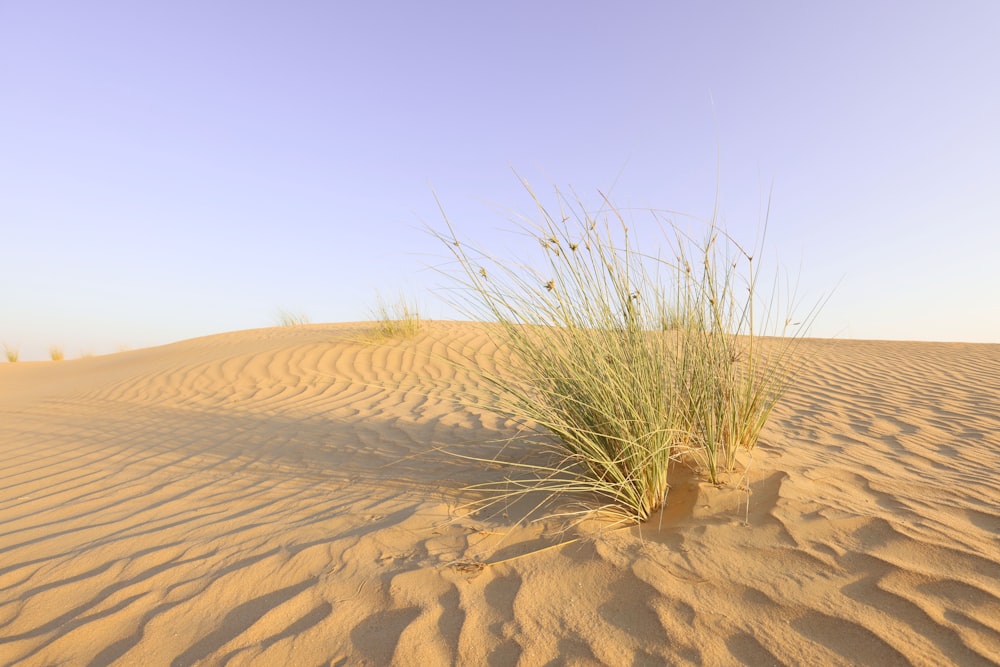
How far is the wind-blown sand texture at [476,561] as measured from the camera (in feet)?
5.31

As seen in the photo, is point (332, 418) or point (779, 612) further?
point (332, 418)

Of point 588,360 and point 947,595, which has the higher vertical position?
point 588,360

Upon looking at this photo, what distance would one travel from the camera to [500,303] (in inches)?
107

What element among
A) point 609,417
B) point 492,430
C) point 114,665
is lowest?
point 114,665

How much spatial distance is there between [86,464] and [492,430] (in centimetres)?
334

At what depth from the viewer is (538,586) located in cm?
192

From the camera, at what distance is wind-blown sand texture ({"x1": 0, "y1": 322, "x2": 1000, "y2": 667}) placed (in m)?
1.62

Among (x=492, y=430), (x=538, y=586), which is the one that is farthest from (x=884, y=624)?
(x=492, y=430)

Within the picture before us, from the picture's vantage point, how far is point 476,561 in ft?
6.98

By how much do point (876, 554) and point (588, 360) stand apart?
50.7 inches

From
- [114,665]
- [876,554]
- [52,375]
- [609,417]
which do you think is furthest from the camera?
[52,375]

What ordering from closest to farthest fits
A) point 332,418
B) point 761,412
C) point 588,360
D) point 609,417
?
point 609,417 < point 588,360 < point 761,412 < point 332,418

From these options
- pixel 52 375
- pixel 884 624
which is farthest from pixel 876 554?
pixel 52 375

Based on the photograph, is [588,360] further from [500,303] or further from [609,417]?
[500,303]
